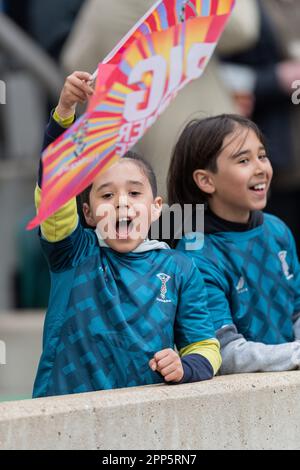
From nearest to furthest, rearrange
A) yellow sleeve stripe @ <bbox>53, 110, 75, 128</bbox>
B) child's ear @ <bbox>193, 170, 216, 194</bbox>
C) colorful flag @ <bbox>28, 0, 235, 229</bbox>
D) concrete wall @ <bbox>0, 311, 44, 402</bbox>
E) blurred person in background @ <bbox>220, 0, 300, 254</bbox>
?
1. colorful flag @ <bbox>28, 0, 235, 229</bbox>
2. yellow sleeve stripe @ <bbox>53, 110, 75, 128</bbox>
3. child's ear @ <bbox>193, 170, 216, 194</bbox>
4. blurred person in background @ <bbox>220, 0, 300, 254</bbox>
5. concrete wall @ <bbox>0, 311, 44, 402</bbox>

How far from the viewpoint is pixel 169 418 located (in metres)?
3.12

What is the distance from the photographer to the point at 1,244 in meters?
7.12

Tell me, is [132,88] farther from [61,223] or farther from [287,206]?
[287,206]

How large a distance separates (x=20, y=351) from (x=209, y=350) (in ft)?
10.7

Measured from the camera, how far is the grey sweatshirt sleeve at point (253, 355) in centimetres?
359

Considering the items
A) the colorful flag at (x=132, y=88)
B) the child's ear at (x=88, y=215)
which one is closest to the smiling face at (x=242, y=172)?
the colorful flag at (x=132, y=88)

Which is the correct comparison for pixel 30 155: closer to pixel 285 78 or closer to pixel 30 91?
pixel 30 91

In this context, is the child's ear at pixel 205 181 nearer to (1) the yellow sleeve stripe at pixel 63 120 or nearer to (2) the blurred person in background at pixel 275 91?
(1) the yellow sleeve stripe at pixel 63 120

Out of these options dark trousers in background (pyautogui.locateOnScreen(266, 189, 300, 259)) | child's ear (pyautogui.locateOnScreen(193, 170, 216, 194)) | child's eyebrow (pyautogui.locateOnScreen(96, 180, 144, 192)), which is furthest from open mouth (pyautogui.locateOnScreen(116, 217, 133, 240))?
dark trousers in background (pyautogui.locateOnScreen(266, 189, 300, 259))

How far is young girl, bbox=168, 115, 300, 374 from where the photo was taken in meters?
3.79

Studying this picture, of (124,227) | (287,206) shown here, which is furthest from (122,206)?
(287,206)

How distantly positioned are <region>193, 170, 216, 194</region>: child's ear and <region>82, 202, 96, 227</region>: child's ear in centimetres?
44

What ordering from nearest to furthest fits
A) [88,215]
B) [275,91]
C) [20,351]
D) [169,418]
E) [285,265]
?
[169,418]
[88,215]
[285,265]
[275,91]
[20,351]

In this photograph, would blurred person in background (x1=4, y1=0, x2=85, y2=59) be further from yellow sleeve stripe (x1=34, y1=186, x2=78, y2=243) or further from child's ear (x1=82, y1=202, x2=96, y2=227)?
yellow sleeve stripe (x1=34, y1=186, x2=78, y2=243)
